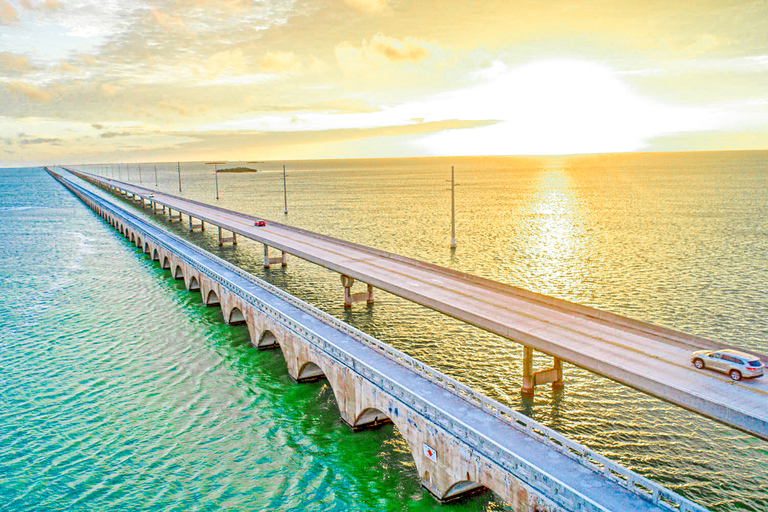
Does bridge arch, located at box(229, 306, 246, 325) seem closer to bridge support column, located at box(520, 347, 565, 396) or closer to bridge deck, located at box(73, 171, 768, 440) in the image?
bridge deck, located at box(73, 171, 768, 440)

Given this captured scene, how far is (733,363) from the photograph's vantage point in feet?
68.8

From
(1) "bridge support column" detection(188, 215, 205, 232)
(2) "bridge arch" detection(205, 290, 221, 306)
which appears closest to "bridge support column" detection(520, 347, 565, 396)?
(2) "bridge arch" detection(205, 290, 221, 306)

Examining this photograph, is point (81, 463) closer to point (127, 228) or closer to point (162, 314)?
point (162, 314)

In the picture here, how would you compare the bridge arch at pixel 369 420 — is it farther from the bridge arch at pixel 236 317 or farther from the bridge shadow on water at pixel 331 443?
the bridge arch at pixel 236 317

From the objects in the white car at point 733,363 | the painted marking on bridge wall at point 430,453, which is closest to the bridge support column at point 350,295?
the painted marking on bridge wall at point 430,453

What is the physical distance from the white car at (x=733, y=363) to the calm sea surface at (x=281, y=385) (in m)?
5.77

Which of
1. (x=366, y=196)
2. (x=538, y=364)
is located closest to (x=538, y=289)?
(x=538, y=364)

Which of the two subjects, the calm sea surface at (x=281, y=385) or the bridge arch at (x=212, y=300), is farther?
the bridge arch at (x=212, y=300)

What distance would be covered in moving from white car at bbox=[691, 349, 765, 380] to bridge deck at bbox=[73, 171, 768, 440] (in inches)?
13.3

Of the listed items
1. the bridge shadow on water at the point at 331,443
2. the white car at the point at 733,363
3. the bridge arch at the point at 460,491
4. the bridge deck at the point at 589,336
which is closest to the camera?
the bridge deck at the point at 589,336

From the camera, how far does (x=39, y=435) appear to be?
1119 inches

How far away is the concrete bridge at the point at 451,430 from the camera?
16891 mm

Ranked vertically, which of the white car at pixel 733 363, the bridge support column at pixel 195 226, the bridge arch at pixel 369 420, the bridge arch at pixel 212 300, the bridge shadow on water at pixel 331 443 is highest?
the white car at pixel 733 363

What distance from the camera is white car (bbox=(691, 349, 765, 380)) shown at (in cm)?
2069
